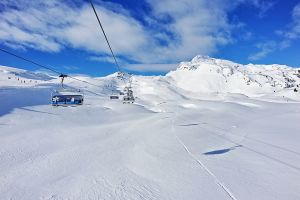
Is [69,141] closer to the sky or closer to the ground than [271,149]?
closer to the ground

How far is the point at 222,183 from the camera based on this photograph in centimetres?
963

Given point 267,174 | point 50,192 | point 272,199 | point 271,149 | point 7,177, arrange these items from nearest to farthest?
point 272,199 < point 50,192 < point 267,174 < point 7,177 < point 271,149

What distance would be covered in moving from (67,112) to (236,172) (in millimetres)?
28954

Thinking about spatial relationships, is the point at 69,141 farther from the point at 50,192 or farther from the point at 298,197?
the point at 298,197

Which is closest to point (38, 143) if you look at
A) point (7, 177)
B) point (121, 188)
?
point (7, 177)

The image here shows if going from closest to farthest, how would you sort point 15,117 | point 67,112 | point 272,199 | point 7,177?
point 272,199
point 7,177
point 15,117
point 67,112

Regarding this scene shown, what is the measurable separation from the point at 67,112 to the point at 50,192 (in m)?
27.4

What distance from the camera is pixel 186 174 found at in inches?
427

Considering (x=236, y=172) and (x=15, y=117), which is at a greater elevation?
(x=236, y=172)

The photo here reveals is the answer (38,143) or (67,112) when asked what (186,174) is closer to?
(38,143)

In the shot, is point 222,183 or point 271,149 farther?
point 271,149

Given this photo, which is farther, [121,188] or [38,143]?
[38,143]

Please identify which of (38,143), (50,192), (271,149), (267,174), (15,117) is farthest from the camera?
(15,117)

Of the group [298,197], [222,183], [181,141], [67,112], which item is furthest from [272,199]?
[67,112]
